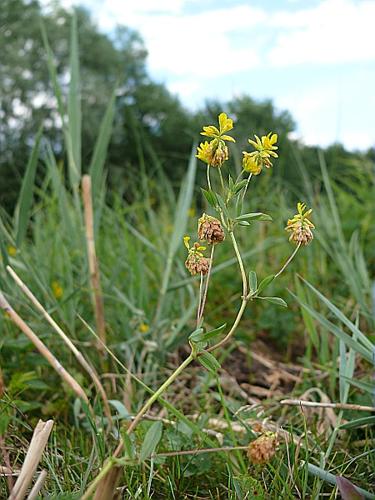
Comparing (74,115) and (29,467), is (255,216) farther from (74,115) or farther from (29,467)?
(74,115)

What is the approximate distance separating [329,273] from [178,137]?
29.0ft

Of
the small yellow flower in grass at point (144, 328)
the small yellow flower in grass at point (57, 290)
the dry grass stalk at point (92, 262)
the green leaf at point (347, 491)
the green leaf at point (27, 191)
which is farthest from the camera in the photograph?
the small yellow flower in grass at point (57, 290)

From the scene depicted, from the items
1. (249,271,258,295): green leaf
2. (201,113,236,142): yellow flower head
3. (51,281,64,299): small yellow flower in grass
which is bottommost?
(51,281,64,299): small yellow flower in grass

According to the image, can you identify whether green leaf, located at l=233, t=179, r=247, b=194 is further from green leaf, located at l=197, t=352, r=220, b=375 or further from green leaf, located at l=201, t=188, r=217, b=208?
green leaf, located at l=197, t=352, r=220, b=375

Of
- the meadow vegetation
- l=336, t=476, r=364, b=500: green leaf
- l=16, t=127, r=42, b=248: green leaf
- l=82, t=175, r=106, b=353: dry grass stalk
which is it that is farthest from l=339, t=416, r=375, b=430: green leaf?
l=16, t=127, r=42, b=248: green leaf

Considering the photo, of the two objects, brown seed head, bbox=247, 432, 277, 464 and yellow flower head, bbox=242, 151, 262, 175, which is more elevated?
yellow flower head, bbox=242, 151, 262, 175

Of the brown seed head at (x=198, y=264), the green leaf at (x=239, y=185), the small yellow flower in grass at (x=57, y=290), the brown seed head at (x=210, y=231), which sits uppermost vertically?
the green leaf at (x=239, y=185)

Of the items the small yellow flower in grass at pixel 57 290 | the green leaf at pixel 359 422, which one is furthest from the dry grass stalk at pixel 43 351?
the small yellow flower in grass at pixel 57 290

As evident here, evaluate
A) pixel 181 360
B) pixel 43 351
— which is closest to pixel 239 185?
pixel 43 351

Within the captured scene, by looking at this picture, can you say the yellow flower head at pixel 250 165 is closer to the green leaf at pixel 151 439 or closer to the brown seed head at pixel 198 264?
the brown seed head at pixel 198 264

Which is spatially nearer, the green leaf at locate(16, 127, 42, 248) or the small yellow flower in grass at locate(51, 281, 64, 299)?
the green leaf at locate(16, 127, 42, 248)

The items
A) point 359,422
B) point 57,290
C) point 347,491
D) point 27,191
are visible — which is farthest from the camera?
point 57,290

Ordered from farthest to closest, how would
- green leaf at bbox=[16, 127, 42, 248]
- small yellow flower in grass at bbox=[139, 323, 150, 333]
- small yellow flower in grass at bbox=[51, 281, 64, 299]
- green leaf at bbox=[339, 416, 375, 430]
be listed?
small yellow flower in grass at bbox=[51, 281, 64, 299], small yellow flower in grass at bbox=[139, 323, 150, 333], green leaf at bbox=[16, 127, 42, 248], green leaf at bbox=[339, 416, 375, 430]

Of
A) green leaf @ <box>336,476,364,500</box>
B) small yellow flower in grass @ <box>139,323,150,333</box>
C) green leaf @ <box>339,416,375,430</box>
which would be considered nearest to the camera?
green leaf @ <box>336,476,364,500</box>
